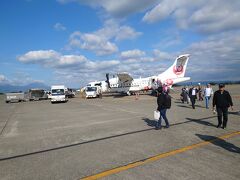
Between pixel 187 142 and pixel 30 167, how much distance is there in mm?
4808

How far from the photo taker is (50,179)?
179 inches

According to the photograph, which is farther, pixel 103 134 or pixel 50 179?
pixel 103 134

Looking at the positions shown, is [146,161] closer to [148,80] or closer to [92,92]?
[92,92]

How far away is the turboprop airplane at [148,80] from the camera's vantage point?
114 feet

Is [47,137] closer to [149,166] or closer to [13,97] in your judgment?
[149,166]

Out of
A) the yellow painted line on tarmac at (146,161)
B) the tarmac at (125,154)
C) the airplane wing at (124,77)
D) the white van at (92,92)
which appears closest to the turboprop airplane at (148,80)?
the airplane wing at (124,77)

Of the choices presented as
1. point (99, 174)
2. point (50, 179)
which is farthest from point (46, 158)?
point (99, 174)

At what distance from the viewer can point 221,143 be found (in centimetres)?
681

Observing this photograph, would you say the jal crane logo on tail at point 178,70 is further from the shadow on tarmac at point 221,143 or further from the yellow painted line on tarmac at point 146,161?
A: the yellow painted line on tarmac at point 146,161

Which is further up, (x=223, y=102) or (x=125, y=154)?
(x=223, y=102)

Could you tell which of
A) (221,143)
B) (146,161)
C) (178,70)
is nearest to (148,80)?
(178,70)

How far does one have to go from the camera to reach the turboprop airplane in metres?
34.9

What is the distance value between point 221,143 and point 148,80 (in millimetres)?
32030

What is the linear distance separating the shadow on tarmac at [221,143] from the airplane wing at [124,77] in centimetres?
3022
